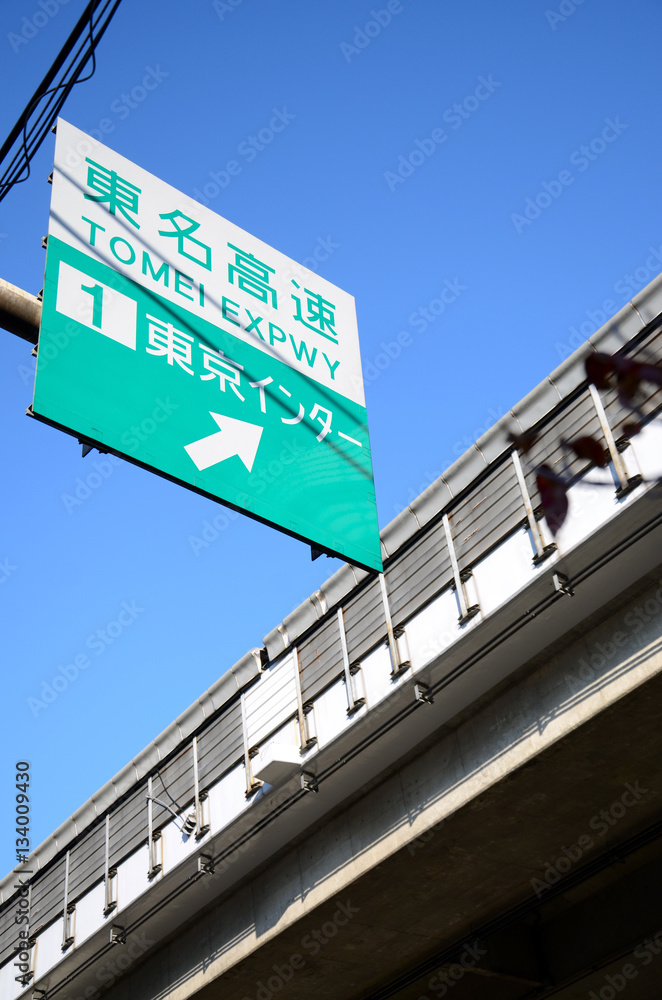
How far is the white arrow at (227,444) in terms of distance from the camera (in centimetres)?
559

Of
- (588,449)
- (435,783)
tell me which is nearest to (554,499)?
(588,449)

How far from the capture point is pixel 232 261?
6867mm

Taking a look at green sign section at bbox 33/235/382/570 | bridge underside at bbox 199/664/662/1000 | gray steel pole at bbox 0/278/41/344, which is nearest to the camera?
gray steel pole at bbox 0/278/41/344

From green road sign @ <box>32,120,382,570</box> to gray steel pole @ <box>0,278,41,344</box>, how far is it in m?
0.07

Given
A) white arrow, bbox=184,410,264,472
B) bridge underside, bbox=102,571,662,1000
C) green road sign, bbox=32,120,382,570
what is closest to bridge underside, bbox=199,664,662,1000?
bridge underside, bbox=102,571,662,1000

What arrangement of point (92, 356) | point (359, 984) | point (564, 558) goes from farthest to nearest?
point (359, 984) < point (564, 558) < point (92, 356)

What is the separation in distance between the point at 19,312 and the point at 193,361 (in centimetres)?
112

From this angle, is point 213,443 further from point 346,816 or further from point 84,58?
point 346,816

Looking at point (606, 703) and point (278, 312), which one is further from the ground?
point (278, 312)

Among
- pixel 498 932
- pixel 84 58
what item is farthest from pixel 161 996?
pixel 84 58

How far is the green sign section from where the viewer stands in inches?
213

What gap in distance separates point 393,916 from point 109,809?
176 inches

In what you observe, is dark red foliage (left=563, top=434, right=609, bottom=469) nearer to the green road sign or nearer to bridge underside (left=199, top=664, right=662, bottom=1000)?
the green road sign

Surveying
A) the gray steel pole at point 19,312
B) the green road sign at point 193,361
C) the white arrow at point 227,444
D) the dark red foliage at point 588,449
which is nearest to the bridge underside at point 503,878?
the green road sign at point 193,361
